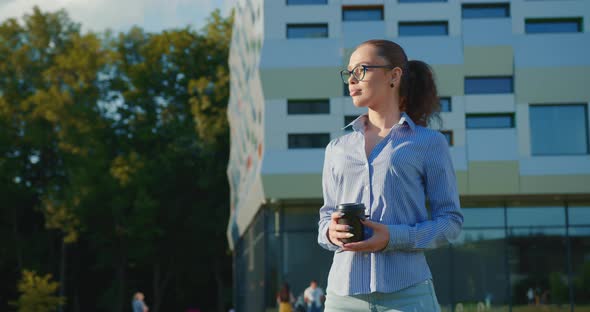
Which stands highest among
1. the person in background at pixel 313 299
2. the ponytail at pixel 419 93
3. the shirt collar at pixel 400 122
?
the ponytail at pixel 419 93

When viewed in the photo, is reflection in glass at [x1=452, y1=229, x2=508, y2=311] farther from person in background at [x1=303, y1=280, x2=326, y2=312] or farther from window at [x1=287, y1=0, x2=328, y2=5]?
window at [x1=287, y1=0, x2=328, y2=5]

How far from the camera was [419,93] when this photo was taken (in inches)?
144

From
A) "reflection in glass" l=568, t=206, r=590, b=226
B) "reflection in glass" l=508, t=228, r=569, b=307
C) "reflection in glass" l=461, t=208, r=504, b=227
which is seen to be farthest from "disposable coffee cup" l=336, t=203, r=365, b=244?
"reflection in glass" l=568, t=206, r=590, b=226

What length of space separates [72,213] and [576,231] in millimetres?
25209

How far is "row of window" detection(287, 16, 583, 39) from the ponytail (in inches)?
896

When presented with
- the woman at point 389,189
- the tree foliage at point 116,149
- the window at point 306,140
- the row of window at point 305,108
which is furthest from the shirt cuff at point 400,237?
the tree foliage at point 116,149

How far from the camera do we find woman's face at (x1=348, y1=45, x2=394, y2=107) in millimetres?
3490

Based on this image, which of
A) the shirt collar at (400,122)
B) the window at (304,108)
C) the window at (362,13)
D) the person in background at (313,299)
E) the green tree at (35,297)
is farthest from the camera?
the green tree at (35,297)

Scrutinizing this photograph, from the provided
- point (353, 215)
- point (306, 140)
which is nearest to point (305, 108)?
point (306, 140)

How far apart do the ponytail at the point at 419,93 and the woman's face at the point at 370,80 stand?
12cm

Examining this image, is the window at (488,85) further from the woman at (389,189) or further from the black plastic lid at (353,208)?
the black plastic lid at (353,208)

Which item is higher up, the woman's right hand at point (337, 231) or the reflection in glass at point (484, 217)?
the woman's right hand at point (337, 231)

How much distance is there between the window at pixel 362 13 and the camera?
2664 centimetres

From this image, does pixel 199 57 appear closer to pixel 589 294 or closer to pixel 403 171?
pixel 589 294
